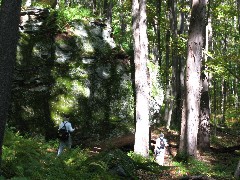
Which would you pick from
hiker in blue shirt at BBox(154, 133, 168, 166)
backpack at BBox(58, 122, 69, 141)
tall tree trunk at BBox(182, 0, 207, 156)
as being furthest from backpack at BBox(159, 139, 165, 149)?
backpack at BBox(58, 122, 69, 141)

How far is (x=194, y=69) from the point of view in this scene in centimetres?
1323

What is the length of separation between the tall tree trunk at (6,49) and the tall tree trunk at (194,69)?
8460 millimetres

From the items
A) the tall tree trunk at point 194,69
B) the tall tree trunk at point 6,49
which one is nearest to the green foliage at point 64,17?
the tall tree trunk at point 194,69

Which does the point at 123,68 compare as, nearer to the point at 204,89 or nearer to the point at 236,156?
the point at 204,89

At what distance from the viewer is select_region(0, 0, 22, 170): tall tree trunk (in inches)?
249

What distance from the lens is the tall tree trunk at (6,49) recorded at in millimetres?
6324

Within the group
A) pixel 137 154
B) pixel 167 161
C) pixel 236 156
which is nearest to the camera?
pixel 137 154

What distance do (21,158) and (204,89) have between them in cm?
1155

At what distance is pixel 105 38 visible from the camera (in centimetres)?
1677

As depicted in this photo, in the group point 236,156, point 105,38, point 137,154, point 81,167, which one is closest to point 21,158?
point 81,167

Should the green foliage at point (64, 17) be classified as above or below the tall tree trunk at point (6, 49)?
above

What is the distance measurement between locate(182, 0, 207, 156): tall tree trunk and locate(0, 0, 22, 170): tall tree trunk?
27.8ft

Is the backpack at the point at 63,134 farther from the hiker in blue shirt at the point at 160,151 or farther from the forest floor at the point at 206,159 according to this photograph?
the hiker in blue shirt at the point at 160,151

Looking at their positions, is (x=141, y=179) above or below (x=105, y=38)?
below
